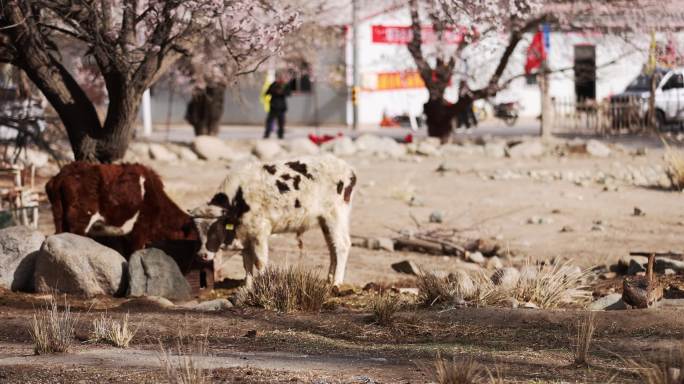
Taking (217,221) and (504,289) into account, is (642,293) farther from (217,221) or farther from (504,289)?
(217,221)

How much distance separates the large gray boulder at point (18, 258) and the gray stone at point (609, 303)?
19.7 feet

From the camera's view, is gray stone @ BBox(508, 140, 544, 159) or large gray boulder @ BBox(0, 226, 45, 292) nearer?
large gray boulder @ BBox(0, 226, 45, 292)

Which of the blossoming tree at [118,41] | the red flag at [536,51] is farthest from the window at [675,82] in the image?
the blossoming tree at [118,41]

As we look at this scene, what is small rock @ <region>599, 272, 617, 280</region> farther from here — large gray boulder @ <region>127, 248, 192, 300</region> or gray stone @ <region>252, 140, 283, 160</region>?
gray stone @ <region>252, 140, 283, 160</region>

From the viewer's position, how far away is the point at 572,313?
1062 centimetres

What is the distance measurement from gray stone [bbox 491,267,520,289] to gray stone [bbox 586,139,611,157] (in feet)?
51.4

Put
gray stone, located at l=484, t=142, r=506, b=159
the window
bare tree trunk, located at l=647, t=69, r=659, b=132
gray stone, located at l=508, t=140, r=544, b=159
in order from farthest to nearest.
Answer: the window, bare tree trunk, located at l=647, t=69, r=659, b=132, gray stone, located at l=484, t=142, r=506, b=159, gray stone, located at l=508, t=140, r=544, b=159

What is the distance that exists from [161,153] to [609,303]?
16.9m

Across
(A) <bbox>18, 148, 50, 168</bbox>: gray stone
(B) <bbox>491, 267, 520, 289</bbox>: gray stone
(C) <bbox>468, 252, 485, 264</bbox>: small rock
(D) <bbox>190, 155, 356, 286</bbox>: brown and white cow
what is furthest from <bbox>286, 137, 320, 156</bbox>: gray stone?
(B) <bbox>491, 267, 520, 289</bbox>: gray stone

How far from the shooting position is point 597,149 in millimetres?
28219

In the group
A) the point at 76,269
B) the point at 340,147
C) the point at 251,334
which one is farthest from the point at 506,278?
the point at 340,147

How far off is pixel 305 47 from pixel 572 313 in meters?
16.1

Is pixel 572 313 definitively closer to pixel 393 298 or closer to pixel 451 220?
pixel 393 298

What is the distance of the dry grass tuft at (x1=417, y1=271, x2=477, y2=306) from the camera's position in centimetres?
1146
